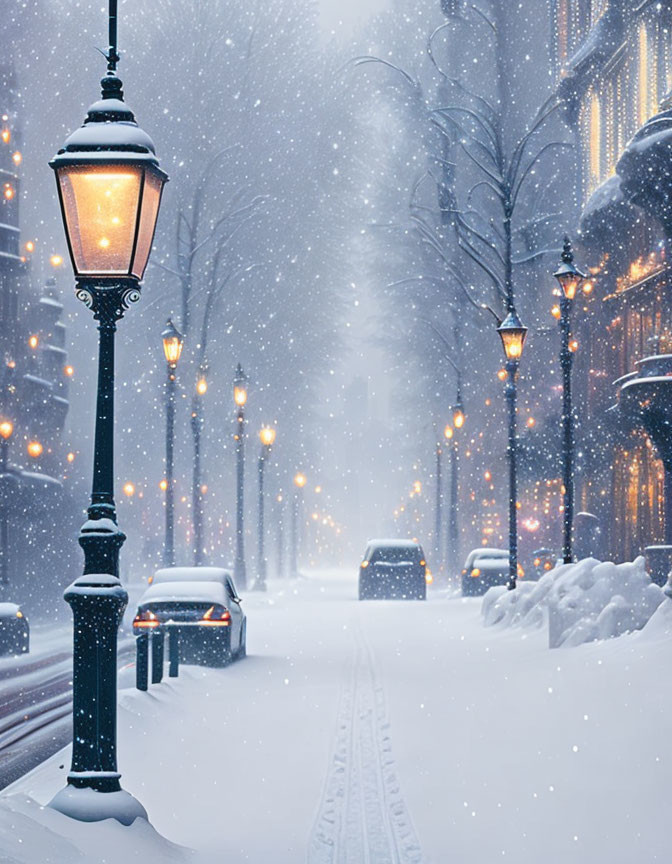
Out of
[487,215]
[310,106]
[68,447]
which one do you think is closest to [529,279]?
[487,215]

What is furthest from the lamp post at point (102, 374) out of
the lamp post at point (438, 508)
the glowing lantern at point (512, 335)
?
the lamp post at point (438, 508)

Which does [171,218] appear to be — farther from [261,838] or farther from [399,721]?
[261,838]

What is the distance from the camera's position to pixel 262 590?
4834 centimetres

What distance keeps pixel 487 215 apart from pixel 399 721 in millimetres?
37561

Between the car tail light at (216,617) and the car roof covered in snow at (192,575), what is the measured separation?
1.07 meters

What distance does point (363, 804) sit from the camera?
10.0 metres

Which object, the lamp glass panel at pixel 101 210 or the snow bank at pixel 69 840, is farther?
the lamp glass panel at pixel 101 210

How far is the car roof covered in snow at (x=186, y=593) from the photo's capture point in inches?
794

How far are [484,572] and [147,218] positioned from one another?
1324 inches

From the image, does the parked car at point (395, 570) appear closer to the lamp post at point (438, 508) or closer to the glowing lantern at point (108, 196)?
the lamp post at point (438, 508)

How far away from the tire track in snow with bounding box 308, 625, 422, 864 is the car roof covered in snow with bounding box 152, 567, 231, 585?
6.18 meters

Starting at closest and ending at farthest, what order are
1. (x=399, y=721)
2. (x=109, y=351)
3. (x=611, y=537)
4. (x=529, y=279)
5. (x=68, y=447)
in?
(x=109, y=351) → (x=399, y=721) → (x=611, y=537) → (x=529, y=279) → (x=68, y=447)

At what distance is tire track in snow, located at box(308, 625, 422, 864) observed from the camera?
849cm

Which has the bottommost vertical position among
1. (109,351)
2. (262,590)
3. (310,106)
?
(262,590)
